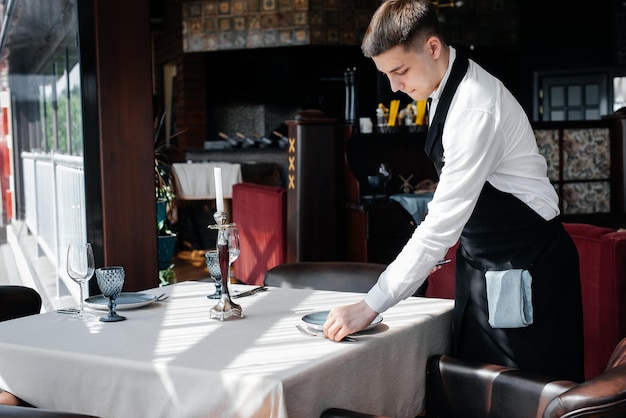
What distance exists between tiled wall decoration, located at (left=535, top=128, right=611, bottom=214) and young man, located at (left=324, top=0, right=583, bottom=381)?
475cm

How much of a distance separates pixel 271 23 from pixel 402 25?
375 inches

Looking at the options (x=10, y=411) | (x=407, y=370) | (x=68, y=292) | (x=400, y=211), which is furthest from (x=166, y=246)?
(x=10, y=411)

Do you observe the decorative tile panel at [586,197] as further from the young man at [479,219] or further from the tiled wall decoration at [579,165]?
the young man at [479,219]

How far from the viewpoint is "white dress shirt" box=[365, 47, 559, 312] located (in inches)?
72.7

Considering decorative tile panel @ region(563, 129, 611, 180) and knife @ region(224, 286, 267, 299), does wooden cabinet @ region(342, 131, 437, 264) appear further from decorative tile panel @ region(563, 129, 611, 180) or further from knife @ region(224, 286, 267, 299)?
knife @ region(224, 286, 267, 299)

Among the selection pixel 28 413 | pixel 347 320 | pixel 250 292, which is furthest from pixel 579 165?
pixel 28 413

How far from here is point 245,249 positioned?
6555 millimetres

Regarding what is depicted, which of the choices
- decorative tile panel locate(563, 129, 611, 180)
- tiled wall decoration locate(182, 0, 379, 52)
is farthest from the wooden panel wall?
tiled wall decoration locate(182, 0, 379, 52)

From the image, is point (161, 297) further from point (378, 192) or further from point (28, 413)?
point (378, 192)

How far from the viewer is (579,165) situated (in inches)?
263

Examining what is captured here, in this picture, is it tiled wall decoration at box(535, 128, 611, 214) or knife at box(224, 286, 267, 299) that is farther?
tiled wall decoration at box(535, 128, 611, 214)

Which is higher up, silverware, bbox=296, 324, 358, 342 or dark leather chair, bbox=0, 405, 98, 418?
silverware, bbox=296, 324, 358, 342

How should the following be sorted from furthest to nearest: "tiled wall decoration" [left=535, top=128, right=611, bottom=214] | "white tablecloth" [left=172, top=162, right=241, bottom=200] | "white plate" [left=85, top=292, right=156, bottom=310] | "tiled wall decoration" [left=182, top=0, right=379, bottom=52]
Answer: "tiled wall decoration" [left=182, top=0, right=379, bottom=52]
"white tablecloth" [left=172, top=162, right=241, bottom=200]
"tiled wall decoration" [left=535, top=128, right=611, bottom=214]
"white plate" [left=85, top=292, right=156, bottom=310]

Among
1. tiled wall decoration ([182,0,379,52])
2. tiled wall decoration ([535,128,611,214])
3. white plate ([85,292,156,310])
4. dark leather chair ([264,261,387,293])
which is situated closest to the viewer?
white plate ([85,292,156,310])
